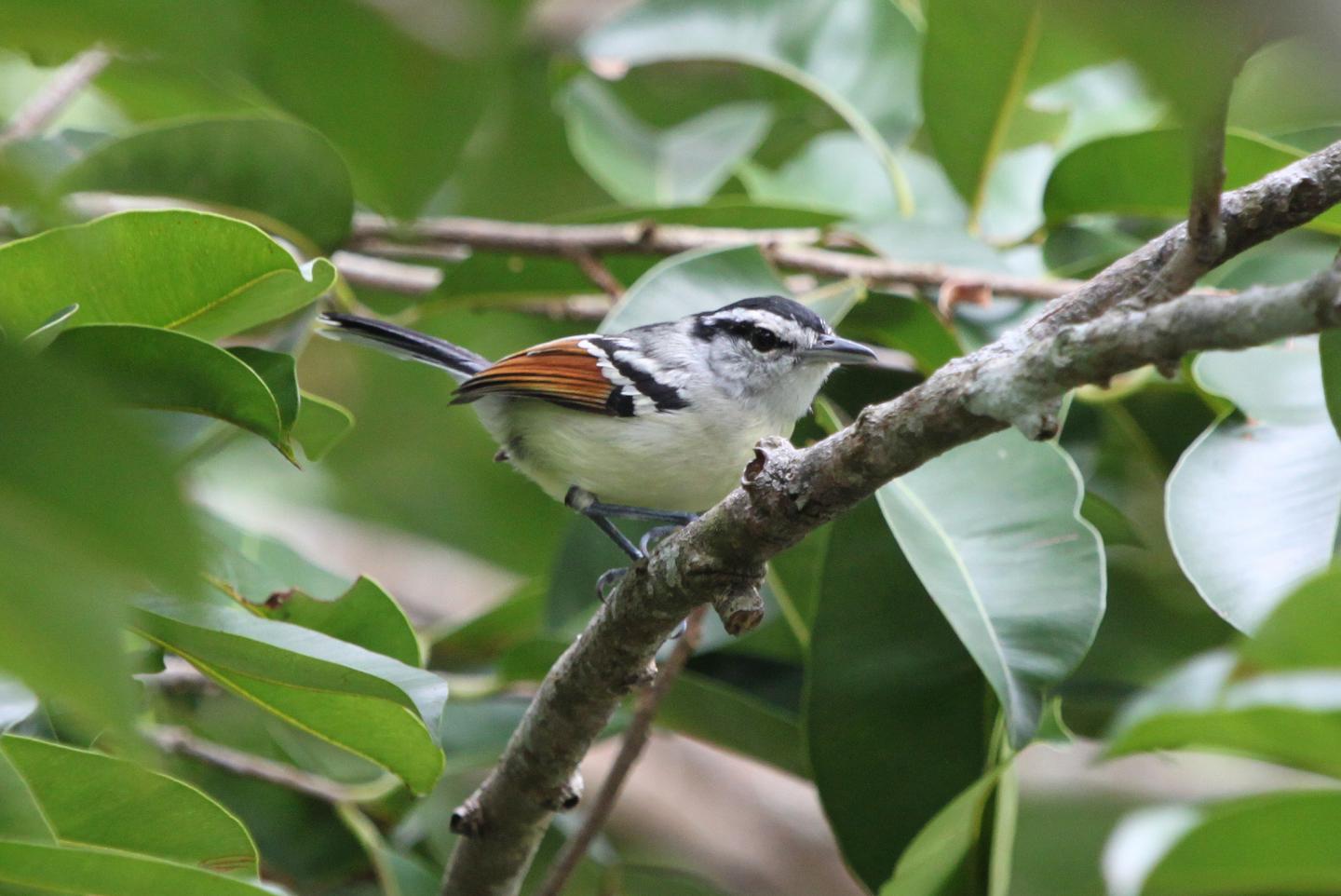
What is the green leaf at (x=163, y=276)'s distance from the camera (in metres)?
1.91

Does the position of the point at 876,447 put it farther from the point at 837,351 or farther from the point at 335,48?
the point at 837,351

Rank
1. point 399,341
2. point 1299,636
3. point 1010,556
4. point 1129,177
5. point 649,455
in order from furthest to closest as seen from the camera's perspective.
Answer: point 399,341, point 1129,177, point 649,455, point 1010,556, point 1299,636

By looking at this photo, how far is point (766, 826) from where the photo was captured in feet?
20.3

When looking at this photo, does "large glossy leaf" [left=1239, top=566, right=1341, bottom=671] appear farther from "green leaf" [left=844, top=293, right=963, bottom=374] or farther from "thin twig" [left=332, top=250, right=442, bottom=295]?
"thin twig" [left=332, top=250, right=442, bottom=295]

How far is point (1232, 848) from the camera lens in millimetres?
959

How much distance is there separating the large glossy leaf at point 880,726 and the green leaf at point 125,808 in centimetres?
113

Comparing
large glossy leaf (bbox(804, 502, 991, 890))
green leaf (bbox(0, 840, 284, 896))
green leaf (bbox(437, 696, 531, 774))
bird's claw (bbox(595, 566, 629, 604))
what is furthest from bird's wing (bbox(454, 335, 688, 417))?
green leaf (bbox(0, 840, 284, 896))

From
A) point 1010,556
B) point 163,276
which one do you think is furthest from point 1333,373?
point 163,276

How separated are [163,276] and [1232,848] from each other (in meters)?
1.83

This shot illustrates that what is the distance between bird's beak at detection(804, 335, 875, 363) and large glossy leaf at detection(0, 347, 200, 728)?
7.01 ft

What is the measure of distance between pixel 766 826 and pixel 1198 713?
554 centimetres

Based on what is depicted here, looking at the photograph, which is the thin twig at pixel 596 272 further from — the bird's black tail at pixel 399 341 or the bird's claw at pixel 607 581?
the bird's claw at pixel 607 581

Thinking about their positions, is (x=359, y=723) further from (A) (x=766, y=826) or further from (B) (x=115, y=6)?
(A) (x=766, y=826)

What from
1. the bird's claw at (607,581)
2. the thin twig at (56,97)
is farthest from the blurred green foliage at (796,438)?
the bird's claw at (607,581)
